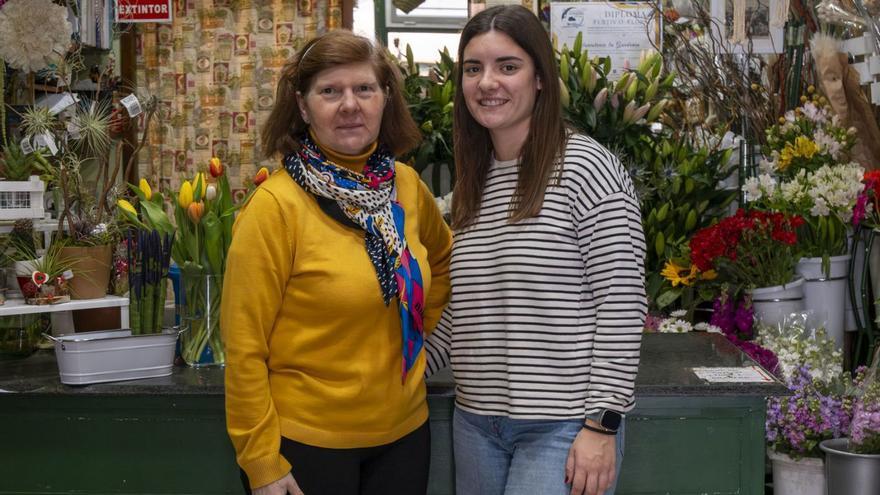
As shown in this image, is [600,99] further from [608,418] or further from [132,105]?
[608,418]

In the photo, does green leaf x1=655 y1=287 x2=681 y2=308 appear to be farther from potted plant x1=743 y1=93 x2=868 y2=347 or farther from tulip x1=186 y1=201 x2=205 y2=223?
tulip x1=186 y1=201 x2=205 y2=223

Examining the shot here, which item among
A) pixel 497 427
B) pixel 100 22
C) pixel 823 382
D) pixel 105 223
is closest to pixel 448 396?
pixel 497 427

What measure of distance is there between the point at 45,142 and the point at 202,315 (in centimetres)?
57

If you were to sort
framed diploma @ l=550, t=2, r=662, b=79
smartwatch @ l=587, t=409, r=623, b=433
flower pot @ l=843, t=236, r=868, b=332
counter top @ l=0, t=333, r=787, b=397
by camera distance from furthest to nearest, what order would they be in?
1. framed diploma @ l=550, t=2, r=662, b=79
2. flower pot @ l=843, t=236, r=868, b=332
3. counter top @ l=0, t=333, r=787, b=397
4. smartwatch @ l=587, t=409, r=623, b=433

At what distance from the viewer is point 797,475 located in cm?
241

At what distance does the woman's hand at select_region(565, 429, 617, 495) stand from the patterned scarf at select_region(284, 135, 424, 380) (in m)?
0.32

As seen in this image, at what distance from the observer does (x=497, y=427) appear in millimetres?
1571

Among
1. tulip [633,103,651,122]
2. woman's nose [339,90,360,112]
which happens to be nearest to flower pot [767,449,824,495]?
tulip [633,103,651,122]

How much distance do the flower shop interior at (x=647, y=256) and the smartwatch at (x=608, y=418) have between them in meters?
0.47

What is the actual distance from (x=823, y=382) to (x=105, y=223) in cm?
191

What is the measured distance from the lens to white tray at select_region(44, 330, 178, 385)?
199 cm

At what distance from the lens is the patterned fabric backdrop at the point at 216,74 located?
5469mm

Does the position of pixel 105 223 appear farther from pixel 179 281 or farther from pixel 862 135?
pixel 862 135

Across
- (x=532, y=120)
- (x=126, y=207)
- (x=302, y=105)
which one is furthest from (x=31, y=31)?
(x=532, y=120)
